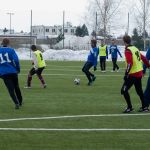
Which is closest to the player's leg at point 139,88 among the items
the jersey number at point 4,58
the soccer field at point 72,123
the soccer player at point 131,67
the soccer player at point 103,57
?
the soccer player at point 131,67

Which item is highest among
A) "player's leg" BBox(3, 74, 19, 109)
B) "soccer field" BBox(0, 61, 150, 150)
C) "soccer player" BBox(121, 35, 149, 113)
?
"soccer player" BBox(121, 35, 149, 113)

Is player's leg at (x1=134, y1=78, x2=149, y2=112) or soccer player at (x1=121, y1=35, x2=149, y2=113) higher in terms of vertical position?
soccer player at (x1=121, y1=35, x2=149, y2=113)

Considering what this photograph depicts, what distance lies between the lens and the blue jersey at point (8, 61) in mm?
14383

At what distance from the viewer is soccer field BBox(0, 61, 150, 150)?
970cm

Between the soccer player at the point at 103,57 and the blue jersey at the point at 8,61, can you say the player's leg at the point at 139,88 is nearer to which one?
the blue jersey at the point at 8,61

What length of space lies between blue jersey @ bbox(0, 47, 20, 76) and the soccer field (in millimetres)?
1009

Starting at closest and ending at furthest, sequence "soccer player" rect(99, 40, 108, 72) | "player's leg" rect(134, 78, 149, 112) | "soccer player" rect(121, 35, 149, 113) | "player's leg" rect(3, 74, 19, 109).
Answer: "soccer player" rect(121, 35, 149, 113) < "player's leg" rect(134, 78, 149, 112) < "player's leg" rect(3, 74, 19, 109) < "soccer player" rect(99, 40, 108, 72)

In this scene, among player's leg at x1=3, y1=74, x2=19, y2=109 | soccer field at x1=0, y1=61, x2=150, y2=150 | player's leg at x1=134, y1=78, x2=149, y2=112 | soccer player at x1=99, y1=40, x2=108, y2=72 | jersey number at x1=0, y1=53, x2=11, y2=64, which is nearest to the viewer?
soccer field at x1=0, y1=61, x2=150, y2=150

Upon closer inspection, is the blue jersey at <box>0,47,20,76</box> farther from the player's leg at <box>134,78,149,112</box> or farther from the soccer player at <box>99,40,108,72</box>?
the soccer player at <box>99,40,108,72</box>

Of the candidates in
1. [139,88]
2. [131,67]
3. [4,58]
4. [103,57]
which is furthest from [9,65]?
[103,57]

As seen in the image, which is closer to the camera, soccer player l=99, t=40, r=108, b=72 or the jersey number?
the jersey number

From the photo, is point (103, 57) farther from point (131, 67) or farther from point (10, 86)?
point (131, 67)

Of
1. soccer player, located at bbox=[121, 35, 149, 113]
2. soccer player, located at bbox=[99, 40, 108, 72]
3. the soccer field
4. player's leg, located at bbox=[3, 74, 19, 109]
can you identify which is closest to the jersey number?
player's leg, located at bbox=[3, 74, 19, 109]

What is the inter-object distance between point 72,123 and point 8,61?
10.5ft
